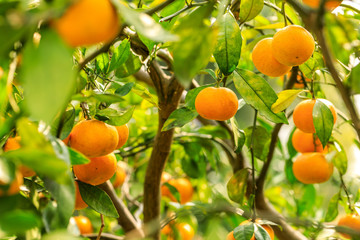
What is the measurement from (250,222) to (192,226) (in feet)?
2.26

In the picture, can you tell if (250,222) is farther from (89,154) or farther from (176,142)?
(176,142)

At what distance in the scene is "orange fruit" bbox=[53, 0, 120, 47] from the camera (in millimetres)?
296

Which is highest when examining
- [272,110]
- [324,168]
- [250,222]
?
[272,110]

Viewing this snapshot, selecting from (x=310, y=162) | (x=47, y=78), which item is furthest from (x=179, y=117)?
(x=47, y=78)

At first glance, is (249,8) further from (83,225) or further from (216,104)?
(83,225)

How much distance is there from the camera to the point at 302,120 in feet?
2.43

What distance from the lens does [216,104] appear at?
24.6 inches

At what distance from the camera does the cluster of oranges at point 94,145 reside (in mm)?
573

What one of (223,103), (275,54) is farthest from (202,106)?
(275,54)

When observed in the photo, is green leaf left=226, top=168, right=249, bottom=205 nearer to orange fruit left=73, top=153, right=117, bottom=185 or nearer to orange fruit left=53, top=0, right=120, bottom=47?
orange fruit left=73, top=153, right=117, bottom=185

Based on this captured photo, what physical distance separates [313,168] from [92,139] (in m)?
0.54

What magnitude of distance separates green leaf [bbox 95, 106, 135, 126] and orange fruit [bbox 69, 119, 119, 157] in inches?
0.6

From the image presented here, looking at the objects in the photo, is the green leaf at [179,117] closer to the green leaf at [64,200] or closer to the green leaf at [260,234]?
the green leaf at [260,234]

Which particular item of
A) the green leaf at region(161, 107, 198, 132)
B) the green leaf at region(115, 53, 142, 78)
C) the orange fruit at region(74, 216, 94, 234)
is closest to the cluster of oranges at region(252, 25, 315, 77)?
the green leaf at region(161, 107, 198, 132)
